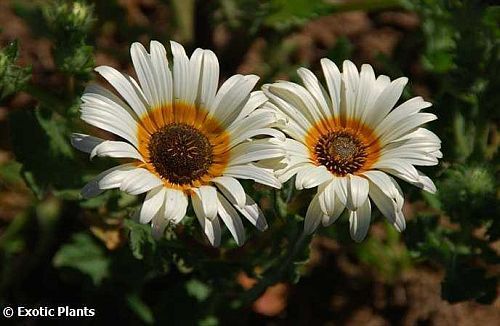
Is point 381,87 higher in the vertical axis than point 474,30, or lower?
lower

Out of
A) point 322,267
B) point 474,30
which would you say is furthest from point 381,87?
point 322,267

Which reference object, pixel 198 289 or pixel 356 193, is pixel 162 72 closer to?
pixel 356 193

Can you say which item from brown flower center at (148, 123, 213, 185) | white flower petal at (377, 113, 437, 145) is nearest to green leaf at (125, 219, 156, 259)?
→ brown flower center at (148, 123, 213, 185)

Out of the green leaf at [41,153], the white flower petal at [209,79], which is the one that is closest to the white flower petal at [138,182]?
the white flower petal at [209,79]

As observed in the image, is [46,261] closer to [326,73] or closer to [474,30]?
[326,73]

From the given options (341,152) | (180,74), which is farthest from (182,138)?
(341,152)

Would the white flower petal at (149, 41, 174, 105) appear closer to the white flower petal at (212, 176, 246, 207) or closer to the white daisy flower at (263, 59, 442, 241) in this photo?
the white daisy flower at (263, 59, 442, 241)
